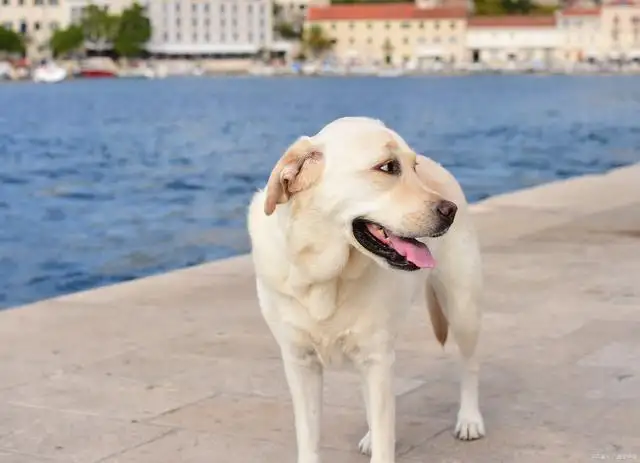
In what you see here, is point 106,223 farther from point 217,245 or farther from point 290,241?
point 290,241

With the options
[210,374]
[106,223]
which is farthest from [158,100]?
[210,374]

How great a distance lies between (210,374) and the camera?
6.55m

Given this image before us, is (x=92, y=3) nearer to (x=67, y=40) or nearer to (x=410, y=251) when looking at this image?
(x=67, y=40)

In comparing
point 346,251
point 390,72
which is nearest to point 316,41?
point 390,72

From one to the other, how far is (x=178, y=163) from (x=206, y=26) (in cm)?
14255

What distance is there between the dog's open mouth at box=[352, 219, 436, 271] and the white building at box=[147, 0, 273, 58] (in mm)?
172984

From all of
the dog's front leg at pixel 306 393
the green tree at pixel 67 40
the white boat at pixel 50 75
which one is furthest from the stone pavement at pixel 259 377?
the green tree at pixel 67 40

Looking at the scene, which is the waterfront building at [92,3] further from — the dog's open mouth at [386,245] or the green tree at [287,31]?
the dog's open mouth at [386,245]

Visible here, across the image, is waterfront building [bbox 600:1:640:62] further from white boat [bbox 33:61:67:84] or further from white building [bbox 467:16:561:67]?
white boat [bbox 33:61:67:84]

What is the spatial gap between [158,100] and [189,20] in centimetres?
8058

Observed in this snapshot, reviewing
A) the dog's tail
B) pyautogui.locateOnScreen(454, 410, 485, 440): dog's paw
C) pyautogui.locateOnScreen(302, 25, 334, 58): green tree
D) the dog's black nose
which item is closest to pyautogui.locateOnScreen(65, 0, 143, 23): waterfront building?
pyautogui.locateOnScreen(302, 25, 334, 58): green tree

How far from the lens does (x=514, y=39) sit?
16112 centimetres

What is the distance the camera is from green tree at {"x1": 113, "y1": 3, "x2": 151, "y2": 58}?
169 m

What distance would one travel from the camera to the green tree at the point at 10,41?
16500 centimetres
